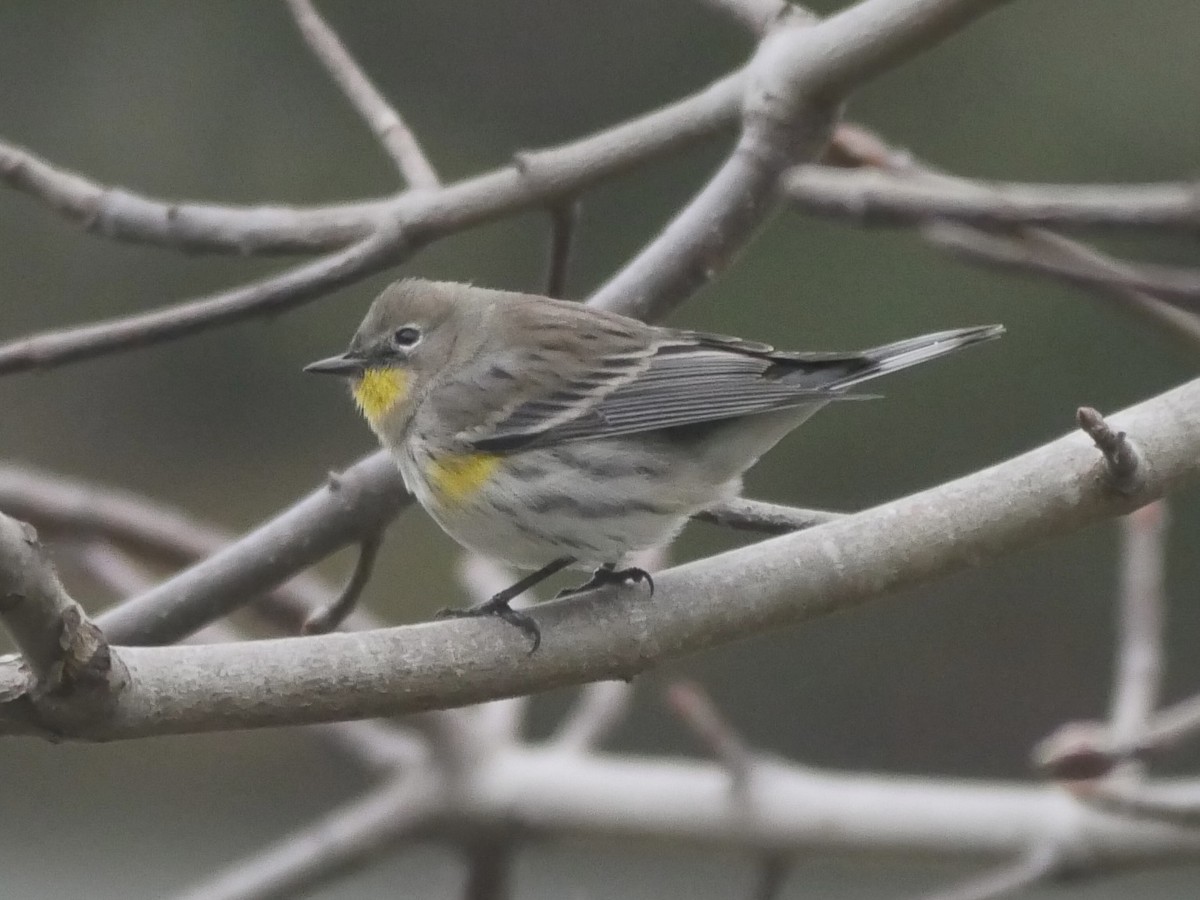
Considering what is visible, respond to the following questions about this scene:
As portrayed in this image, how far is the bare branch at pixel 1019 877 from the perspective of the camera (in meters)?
1.83

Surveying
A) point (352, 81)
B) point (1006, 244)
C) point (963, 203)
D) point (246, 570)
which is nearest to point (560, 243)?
point (352, 81)

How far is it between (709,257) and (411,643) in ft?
2.19

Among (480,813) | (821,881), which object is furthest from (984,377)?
(480,813)

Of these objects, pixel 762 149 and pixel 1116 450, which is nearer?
pixel 1116 450

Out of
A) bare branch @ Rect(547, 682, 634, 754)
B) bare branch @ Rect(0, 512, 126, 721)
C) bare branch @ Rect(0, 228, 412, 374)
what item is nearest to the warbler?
bare branch @ Rect(0, 228, 412, 374)

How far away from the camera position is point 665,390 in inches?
67.2

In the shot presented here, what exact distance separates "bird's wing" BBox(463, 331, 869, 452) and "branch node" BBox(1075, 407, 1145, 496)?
0.41 m

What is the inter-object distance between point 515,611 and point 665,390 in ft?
1.54

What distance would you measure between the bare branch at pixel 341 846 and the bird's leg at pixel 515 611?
0.81 metres

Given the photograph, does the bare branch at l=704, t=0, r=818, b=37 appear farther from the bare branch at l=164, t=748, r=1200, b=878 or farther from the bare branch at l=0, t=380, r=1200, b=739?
the bare branch at l=164, t=748, r=1200, b=878

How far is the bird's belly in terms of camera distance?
1.60m

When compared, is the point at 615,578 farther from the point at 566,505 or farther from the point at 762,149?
the point at 762,149

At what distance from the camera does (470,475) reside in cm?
167

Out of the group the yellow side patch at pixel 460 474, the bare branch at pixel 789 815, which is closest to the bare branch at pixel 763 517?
the yellow side patch at pixel 460 474
